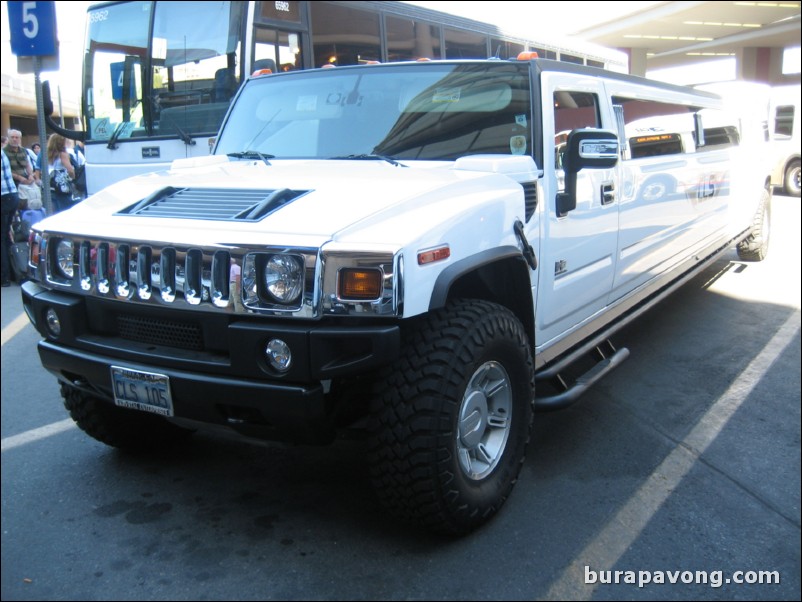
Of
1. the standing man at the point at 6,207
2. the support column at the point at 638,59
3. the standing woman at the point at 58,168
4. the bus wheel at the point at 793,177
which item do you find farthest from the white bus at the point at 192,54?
the support column at the point at 638,59

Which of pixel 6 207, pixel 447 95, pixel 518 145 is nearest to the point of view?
pixel 518 145

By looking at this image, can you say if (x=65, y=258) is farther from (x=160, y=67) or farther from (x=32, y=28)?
(x=160, y=67)

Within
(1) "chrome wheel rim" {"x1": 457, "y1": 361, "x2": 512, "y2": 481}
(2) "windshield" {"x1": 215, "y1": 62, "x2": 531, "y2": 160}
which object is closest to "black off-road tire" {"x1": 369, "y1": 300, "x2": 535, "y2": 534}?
(1) "chrome wheel rim" {"x1": 457, "y1": 361, "x2": 512, "y2": 481}

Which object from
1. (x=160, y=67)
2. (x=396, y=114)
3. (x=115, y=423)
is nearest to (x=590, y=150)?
(x=396, y=114)

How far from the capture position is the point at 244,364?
2645mm

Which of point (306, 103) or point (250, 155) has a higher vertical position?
point (306, 103)

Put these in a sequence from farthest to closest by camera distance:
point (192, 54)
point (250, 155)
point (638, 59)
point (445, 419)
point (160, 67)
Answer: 1. point (638, 59)
2. point (160, 67)
3. point (192, 54)
4. point (250, 155)
5. point (445, 419)

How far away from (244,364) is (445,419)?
2.48 ft

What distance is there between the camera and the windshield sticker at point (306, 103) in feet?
13.8

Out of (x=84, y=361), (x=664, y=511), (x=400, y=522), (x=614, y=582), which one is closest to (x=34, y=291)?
(x=84, y=361)

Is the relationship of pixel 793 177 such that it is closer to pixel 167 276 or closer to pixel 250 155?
pixel 250 155

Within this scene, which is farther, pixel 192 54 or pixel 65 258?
pixel 192 54

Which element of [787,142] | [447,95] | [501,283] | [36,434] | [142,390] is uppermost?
[787,142]

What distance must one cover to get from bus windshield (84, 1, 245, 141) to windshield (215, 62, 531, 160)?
4.22m
